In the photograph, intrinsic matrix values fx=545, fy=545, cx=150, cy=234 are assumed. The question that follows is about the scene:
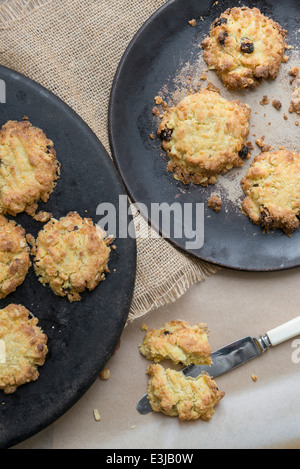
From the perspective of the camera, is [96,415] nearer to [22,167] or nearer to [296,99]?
[22,167]

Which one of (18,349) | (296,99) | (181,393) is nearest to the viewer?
(18,349)

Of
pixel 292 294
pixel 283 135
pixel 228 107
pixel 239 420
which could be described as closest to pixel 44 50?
pixel 228 107

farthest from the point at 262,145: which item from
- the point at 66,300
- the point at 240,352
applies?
the point at 66,300

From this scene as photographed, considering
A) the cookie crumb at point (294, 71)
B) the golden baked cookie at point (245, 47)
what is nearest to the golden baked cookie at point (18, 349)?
the golden baked cookie at point (245, 47)

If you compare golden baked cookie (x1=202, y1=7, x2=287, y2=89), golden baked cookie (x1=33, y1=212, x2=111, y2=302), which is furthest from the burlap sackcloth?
golden baked cookie (x1=202, y1=7, x2=287, y2=89)

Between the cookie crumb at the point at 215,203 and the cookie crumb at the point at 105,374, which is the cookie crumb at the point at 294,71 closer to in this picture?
the cookie crumb at the point at 215,203

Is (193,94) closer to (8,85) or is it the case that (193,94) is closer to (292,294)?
(8,85)
